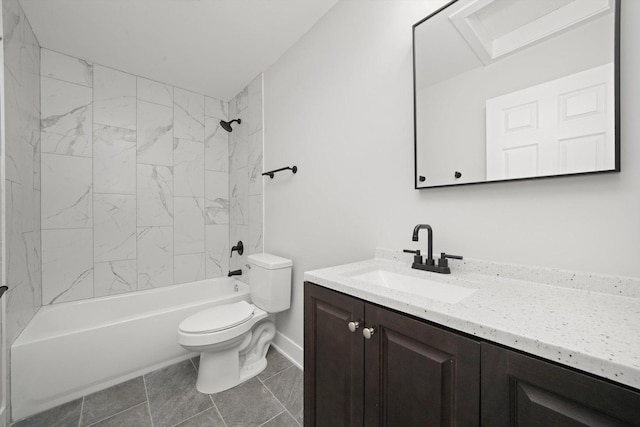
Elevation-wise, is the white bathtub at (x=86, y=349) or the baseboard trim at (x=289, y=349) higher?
the white bathtub at (x=86, y=349)

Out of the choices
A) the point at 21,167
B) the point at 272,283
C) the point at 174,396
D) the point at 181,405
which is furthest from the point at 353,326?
the point at 21,167

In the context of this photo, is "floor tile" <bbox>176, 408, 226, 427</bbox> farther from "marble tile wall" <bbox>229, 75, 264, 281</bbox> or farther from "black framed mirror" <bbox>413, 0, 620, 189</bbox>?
"black framed mirror" <bbox>413, 0, 620, 189</bbox>

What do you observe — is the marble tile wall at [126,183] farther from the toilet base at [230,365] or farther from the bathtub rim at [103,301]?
the toilet base at [230,365]

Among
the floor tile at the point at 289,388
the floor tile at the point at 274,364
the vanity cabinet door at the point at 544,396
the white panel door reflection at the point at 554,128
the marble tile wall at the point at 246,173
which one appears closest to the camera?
the vanity cabinet door at the point at 544,396

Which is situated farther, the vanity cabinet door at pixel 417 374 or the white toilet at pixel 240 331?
the white toilet at pixel 240 331

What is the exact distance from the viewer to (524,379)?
50cm

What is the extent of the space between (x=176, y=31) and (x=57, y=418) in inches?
102

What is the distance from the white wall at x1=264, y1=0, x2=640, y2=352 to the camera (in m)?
0.76

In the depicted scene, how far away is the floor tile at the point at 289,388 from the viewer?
1.47 m

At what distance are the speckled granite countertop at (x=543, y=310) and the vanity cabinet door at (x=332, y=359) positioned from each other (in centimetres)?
6

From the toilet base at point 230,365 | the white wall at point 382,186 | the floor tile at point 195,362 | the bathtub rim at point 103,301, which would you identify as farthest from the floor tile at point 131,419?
the white wall at point 382,186

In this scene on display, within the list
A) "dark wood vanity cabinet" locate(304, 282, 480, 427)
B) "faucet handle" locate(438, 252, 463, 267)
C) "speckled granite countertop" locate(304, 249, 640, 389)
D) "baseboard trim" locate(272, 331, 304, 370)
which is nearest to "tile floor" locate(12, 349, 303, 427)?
"baseboard trim" locate(272, 331, 304, 370)

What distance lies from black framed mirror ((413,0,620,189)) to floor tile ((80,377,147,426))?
212 cm

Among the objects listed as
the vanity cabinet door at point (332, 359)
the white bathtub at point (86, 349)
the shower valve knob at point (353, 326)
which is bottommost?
the white bathtub at point (86, 349)
